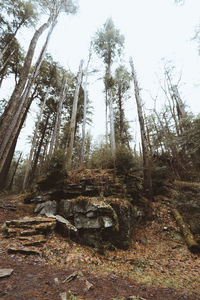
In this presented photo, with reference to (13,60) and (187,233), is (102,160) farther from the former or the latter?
(13,60)

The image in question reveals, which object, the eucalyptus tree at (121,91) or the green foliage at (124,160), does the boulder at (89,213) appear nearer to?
the green foliage at (124,160)

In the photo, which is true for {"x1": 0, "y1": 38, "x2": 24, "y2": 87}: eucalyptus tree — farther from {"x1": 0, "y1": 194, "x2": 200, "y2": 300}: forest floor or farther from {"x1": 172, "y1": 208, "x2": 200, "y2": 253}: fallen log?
{"x1": 172, "y1": 208, "x2": 200, "y2": 253}: fallen log

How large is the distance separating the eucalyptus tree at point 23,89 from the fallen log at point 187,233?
7952mm

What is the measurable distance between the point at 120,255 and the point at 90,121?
14.2 meters

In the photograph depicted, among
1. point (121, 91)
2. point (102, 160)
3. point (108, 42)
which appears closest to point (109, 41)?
point (108, 42)

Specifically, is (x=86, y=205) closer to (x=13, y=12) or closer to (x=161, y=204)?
(x=161, y=204)

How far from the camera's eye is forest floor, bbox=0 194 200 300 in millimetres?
2178

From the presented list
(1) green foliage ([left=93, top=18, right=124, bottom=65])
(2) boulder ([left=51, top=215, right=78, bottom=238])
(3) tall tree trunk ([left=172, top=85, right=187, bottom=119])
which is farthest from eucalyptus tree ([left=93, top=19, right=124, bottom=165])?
(2) boulder ([left=51, top=215, right=78, bottom=238])

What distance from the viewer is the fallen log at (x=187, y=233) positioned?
4.14m

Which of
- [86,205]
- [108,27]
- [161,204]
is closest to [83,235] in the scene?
[86,205]

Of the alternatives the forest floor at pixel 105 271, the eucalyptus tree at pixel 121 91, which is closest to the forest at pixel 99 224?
the forest floor at pixel 105 271

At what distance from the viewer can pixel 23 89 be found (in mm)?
6484

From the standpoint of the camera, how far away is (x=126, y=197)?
220 inches

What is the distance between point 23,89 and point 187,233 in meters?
9.95
